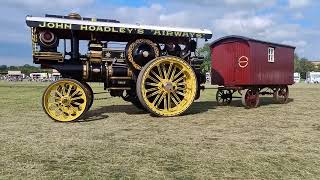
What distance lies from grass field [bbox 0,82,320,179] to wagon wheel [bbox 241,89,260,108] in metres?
4.03

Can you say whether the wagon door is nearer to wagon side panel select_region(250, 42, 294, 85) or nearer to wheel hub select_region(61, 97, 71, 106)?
wagon side panel select_region(250, 42, 294, 85)

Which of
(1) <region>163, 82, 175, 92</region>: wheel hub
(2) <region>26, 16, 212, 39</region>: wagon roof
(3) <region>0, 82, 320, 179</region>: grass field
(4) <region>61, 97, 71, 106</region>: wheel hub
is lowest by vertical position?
(3) <region>0, 82, 320, 179</region>: grass field

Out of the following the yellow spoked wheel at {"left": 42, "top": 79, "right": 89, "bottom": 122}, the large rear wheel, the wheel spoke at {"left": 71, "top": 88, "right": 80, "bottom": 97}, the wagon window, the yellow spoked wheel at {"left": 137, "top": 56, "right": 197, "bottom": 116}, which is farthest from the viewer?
the wagon window

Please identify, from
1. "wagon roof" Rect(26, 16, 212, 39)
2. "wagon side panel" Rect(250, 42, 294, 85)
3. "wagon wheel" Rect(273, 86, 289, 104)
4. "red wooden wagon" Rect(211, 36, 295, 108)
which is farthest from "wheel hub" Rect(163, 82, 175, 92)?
"wagon wheel" Rect(273, 86, 289, 104)

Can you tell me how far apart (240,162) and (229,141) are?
6.59ft

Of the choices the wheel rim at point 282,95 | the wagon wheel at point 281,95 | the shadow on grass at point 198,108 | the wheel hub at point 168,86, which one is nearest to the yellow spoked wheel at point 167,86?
the wheel hub at point 168,86

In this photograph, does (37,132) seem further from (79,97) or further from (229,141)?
(229,141)

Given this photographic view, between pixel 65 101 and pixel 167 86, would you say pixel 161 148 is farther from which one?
pixel 167 86

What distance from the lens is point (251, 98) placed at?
17.6 meters

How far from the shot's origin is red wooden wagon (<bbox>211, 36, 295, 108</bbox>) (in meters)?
17.7

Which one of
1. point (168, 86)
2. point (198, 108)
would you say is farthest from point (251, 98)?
point (168, 86)

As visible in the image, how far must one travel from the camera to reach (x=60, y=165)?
22.9 feet

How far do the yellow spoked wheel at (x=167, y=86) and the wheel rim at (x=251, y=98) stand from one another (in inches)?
166

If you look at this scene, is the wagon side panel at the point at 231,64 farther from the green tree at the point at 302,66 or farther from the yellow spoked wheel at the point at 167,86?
the green tree at the point at 302,66
